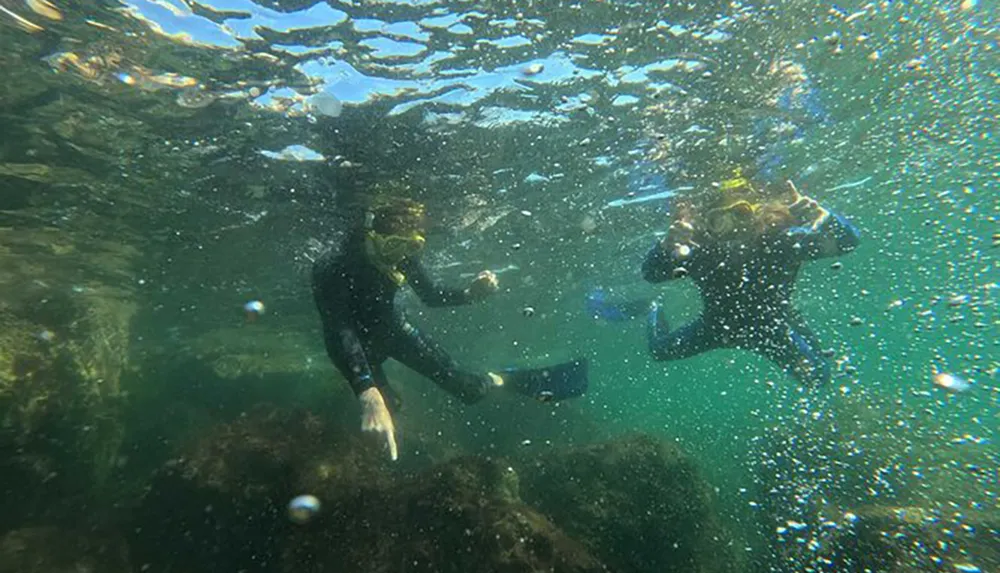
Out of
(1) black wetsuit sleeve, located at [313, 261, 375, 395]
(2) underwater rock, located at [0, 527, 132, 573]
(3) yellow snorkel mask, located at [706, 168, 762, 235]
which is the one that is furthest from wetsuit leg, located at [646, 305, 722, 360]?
(2) underwater rock, located at [0, 527, 132, 573]

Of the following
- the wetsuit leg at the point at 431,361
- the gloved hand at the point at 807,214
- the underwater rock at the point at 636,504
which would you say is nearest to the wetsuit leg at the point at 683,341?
the underwater rock at the point at 636,504

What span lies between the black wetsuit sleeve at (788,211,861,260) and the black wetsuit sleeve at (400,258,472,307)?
6491 millimetres

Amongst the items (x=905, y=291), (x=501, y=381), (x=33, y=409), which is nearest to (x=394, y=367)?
(x=33, y=409)

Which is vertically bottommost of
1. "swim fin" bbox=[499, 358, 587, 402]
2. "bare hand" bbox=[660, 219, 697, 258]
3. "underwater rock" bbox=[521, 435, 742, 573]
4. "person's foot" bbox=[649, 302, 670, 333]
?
"underwater rock" bbox=[521, 435, 742, 573]

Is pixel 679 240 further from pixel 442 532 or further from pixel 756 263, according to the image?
pixel 442 532

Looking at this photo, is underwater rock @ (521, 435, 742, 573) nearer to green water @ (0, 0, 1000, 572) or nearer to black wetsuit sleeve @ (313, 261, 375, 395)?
green water @ (0, 0, 1000, 572)

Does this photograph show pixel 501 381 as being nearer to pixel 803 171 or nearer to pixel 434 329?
pixel 803 171

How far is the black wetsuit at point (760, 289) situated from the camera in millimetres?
A: 9125

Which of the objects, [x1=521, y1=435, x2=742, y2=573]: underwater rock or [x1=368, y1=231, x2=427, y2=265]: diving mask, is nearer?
[x1=368, y1=231, x2=427, y2=265]: diving mask

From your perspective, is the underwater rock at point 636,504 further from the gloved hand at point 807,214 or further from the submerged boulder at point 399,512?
the gloved hand at point 807,214

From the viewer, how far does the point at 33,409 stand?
40.7 feet

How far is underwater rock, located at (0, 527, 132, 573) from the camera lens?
7.87m

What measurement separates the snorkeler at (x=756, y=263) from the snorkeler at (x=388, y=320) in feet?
10.2

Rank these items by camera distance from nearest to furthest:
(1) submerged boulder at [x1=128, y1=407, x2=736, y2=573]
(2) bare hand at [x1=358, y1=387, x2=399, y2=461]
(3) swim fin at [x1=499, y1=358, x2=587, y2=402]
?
1. (2) bare hand at [x1=358, y1=387, x2=399, y2=461]
2. (1) submerged boulder at [x1=128, y1=407, x2=736, y2=573]
3. (3) swim fin at [x1=499, y1=358, x2=587, y2=402]
